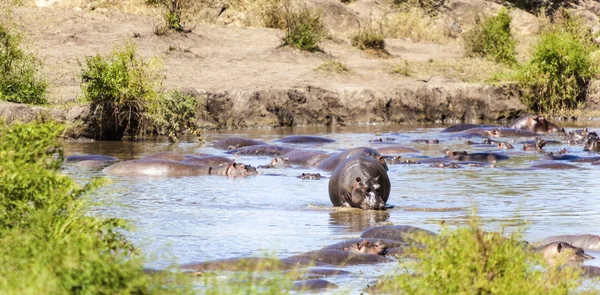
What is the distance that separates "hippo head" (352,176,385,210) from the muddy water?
0.38 ft

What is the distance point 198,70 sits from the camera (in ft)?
70.2

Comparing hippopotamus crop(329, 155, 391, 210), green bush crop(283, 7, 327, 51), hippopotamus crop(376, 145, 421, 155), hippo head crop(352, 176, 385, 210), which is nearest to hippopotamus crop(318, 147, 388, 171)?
hippopotamus crop(376, 145, 421, 155)

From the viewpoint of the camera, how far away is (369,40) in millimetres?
24625

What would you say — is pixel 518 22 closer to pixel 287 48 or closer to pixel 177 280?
pixel 287 48

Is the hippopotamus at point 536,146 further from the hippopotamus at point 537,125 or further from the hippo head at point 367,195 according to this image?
the hippo head at point 367,195

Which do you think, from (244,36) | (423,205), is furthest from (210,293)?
(244,36)

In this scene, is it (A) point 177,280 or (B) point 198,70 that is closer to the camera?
(A) point 177,280

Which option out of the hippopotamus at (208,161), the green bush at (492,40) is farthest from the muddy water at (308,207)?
the green bush at (492,40)

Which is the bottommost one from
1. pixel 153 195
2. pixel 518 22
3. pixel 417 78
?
pixel 153 195

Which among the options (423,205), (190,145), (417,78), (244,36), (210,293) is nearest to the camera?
(210,293)

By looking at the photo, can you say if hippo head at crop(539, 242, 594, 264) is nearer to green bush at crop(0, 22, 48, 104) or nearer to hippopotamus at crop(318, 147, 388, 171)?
hippopotamus at crop(318, 147, 388, 171)

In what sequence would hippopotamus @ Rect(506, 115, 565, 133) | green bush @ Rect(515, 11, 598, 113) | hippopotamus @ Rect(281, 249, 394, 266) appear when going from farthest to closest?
green bush @ Rect(515, 11, 598, 113)
hippopotamus @ Rect(506, 115, 565, 133)
hippopotamus @ Rect(281, 249, 394, 266)

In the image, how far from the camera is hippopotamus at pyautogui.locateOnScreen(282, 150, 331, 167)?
14.7 metres

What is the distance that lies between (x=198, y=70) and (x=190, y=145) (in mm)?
4331
